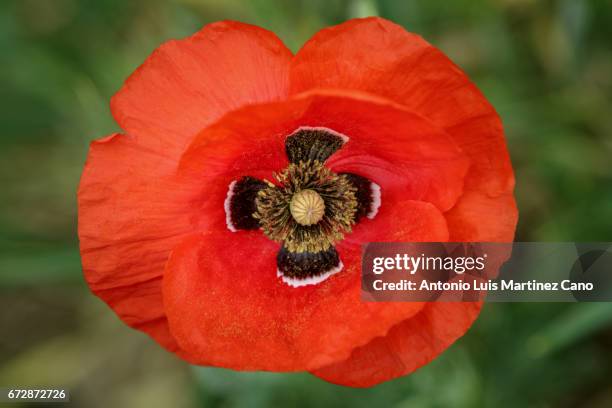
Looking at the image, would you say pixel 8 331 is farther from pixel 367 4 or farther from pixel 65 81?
pixel 367 4

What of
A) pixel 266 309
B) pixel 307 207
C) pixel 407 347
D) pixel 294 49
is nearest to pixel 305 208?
pixel 307 207

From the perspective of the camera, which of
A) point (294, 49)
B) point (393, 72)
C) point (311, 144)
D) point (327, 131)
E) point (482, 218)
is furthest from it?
point (294, 49)

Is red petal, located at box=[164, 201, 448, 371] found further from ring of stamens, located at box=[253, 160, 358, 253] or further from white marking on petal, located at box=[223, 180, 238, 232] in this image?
ring of stamens, located at box=[253, 160, 358, 253]

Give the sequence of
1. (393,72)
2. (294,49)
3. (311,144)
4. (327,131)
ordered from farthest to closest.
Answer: (294,49), (311,144), (327,131), (393,72)

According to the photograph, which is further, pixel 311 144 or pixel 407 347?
pixel 311 144

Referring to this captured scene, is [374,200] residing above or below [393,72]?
below

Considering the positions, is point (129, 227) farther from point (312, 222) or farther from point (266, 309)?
point (312, 222)
